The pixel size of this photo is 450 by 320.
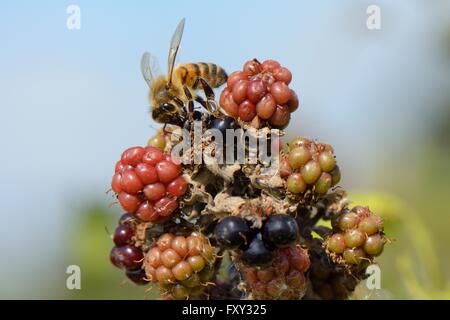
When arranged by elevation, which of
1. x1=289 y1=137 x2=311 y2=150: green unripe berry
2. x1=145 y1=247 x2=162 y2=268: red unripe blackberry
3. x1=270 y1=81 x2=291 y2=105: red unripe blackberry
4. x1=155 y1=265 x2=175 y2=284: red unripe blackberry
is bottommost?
x1=155 y1=265 x2=175 y2=284: red unripe blackberry

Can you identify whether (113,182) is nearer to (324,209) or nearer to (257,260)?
(257,260)

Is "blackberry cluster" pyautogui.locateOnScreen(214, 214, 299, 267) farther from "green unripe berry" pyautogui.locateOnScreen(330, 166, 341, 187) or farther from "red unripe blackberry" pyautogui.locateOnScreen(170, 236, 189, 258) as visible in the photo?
"green unripe berry" pyautogui.locateOnScreen(330, 166, 341, 187)

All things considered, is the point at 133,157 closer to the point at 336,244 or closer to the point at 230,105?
the point at 230,105

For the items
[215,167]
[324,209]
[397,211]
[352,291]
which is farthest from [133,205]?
[397,211]

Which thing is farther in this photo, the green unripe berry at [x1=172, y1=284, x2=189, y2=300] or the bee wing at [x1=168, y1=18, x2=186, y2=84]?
the bee wing at [x1=168, y1=18, x2=186, y2=84]

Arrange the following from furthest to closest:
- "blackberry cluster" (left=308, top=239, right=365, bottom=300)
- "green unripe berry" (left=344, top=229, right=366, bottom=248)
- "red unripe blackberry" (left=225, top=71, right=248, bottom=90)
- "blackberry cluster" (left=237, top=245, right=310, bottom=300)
Result: "blackberry cluster" (left=308, top=239, right=365, bottom=300) < "red unripe blackberry" (left=225, top=71, right=248, bottom=90) < "green unripe berry" (left=344, top=229, right=366, bottom=248) < "blackberry cluster" (left=237, top=245, right=310, bottom=300)

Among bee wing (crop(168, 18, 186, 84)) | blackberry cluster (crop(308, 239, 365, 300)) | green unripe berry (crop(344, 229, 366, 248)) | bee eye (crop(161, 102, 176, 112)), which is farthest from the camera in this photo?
bee wing (crop(168, 18, 186, 84))

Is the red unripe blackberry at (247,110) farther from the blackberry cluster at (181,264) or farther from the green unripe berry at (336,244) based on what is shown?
the green unripe berry at (336,244)

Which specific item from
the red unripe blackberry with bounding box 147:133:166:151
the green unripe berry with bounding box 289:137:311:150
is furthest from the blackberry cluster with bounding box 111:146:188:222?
the green unripe berry with bounding box 289:137:311:150
